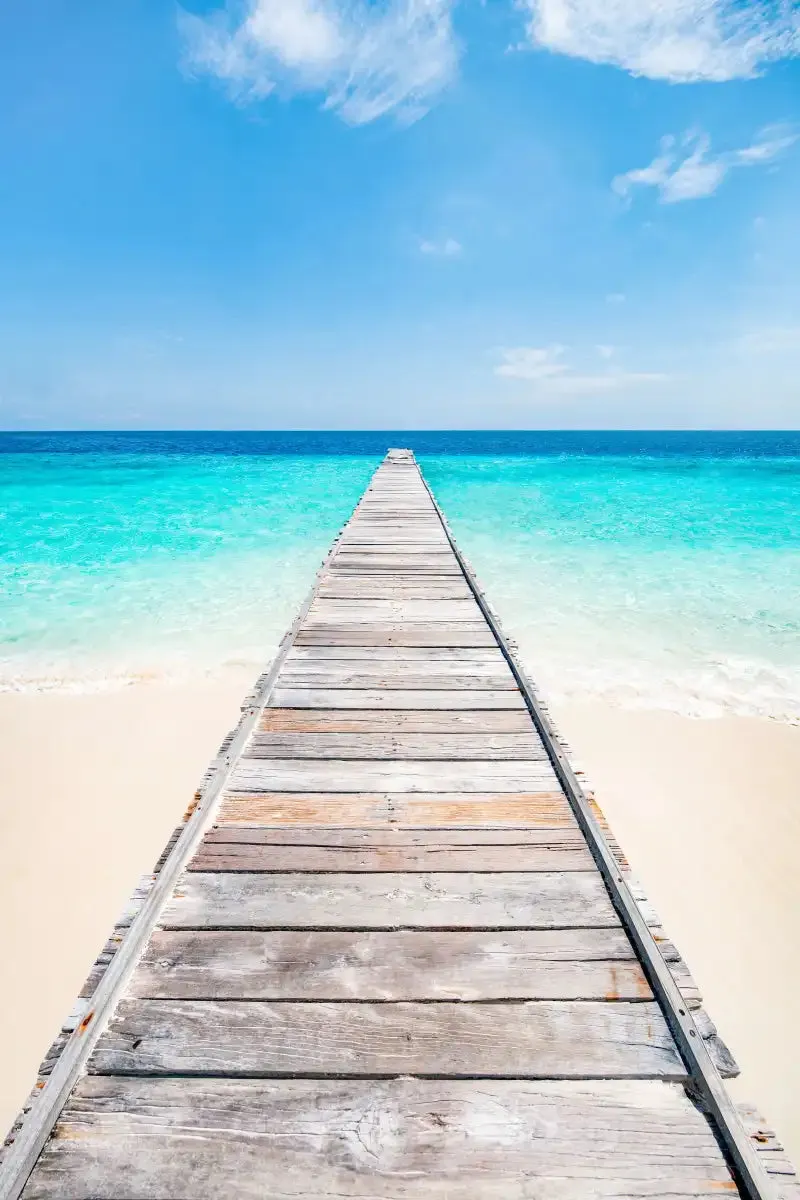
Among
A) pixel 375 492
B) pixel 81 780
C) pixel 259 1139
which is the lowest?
pixel 81 780

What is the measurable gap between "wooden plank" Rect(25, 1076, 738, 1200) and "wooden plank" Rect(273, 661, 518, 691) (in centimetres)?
253

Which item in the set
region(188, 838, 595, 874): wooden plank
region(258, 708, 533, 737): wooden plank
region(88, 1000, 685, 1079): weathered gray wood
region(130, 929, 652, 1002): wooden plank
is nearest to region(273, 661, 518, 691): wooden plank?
region(258, 708, 533, 737): wooden plank

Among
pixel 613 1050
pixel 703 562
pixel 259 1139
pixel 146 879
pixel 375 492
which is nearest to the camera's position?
pixel 259 1139

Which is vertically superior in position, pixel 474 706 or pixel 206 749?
pixel 474 706

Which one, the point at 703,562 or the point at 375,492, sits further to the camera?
the point at 375,492

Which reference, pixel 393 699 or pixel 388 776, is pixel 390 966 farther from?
pixel 393 699

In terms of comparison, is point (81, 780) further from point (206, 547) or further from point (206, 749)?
point (206, 547)

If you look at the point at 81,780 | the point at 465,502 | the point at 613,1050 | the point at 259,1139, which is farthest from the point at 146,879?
the point at 465,502

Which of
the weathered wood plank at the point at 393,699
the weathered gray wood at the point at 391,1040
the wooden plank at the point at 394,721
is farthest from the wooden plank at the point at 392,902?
the weathered wood plank at the point at 393,699

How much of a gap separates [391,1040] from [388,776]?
138 centimetres

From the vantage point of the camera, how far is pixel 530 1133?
1.56 meters

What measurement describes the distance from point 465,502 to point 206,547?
11.6m

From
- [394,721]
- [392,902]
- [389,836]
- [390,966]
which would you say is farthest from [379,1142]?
[394,721]

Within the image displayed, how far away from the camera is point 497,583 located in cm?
1170
